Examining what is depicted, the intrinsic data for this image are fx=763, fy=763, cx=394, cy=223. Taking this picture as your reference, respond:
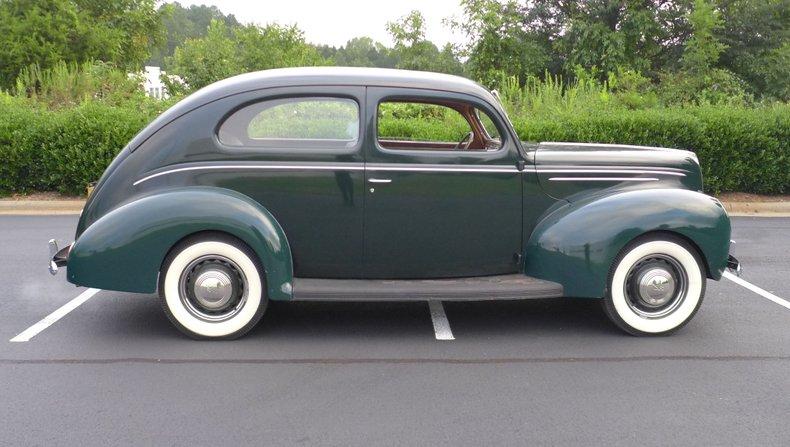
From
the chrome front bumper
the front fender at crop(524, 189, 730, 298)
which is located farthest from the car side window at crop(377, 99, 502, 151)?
the chrome front bumper

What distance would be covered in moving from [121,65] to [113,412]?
26.3 m

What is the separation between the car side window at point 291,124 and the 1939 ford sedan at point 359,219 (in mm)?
11

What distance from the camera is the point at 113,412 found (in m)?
3.99

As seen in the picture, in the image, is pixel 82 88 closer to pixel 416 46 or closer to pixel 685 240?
pixel 685 240

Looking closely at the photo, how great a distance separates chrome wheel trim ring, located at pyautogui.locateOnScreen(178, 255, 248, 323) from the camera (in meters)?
5.00

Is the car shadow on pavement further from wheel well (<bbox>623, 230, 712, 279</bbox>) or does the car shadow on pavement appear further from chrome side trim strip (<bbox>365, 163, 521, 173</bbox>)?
chrome side trim strip (<bbox>365, 163, 521, 173</bbox>)

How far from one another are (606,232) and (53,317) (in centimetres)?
400

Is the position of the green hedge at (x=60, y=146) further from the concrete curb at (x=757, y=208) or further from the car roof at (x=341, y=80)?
the concrete curb at (x=757, y=208)

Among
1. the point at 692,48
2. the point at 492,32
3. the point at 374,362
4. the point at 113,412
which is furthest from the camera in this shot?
the point at 492,32

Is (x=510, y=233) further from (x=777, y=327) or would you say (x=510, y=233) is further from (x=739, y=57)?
(x=739, y=57)

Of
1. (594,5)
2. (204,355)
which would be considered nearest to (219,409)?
(204,355)

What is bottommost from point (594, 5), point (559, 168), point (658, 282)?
point (658, 282)

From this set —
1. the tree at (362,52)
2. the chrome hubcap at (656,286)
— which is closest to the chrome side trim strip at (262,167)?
the chrome hubcap at (656,286)

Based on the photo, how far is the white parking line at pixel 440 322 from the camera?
5277 mm
